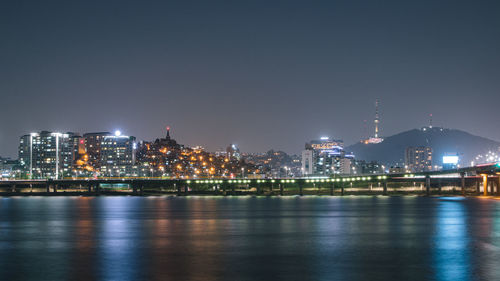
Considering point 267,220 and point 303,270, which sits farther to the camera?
point 267,220

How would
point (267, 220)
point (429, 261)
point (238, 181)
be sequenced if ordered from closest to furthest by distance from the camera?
point (429, 261)
point (267, 220)
point (238, 181)

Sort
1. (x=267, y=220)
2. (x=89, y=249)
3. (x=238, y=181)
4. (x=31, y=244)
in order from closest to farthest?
(x=89, y=249) → (x=31, y=244) → (x=267, y=220) → (x=238, y=181)

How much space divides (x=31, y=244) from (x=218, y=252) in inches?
731

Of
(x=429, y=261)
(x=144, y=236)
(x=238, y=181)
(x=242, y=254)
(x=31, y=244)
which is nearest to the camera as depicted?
A: (x=429, y=261)

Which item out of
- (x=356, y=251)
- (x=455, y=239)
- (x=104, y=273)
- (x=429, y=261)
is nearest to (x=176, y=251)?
(x=104, y=273)

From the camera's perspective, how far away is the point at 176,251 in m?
45.2

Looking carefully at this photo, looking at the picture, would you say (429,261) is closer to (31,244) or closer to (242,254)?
(242,254)

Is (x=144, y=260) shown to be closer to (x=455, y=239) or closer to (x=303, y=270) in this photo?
(x=303, y=270)

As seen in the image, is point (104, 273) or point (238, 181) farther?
point (238, 181)

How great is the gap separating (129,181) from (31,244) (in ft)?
486

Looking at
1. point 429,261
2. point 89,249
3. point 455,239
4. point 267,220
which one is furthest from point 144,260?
point 267,220

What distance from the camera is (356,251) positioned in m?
45.9

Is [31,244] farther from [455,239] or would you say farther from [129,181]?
[129,181]

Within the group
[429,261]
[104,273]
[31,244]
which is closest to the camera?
[104,273]
